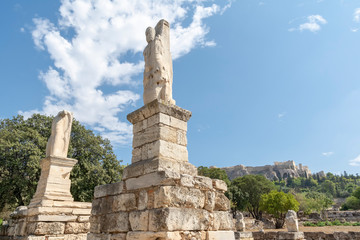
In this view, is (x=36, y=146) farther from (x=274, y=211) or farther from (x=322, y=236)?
(x=274, y=211)

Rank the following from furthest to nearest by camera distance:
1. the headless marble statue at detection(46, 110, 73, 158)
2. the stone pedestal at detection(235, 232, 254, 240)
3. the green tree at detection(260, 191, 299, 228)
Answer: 1. the green tree at detection(260, 191, 299, 228)
2. the stone pedestal at detection(235, 232, 254, 240)
3. the headless marble statue at detection(46, 110, 73, 158)

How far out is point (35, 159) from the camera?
1739 centimetres

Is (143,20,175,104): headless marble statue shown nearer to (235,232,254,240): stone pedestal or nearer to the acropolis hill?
(235,232,254,240): stone pedestal

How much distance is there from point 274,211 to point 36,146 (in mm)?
23400

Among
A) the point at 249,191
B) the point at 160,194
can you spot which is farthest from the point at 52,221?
the point at 249,191

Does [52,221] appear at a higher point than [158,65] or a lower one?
lower

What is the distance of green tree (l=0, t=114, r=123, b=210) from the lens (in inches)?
688

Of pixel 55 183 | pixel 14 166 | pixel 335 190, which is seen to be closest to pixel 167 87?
pixel 55 183

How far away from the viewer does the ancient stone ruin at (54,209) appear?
639cm

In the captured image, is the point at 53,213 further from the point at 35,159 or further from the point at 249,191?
the point at 249,191

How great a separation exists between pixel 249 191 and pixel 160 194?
38.6 meters

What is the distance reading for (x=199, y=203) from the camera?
4020 mm

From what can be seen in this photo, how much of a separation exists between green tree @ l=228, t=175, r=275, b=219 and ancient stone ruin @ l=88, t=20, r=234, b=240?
111ft

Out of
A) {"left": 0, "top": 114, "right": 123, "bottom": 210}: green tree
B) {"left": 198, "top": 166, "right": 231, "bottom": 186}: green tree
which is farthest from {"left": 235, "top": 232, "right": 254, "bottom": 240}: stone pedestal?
{"left": 198, "top": 166, "right": 231, "bottom": 186}: green tree
